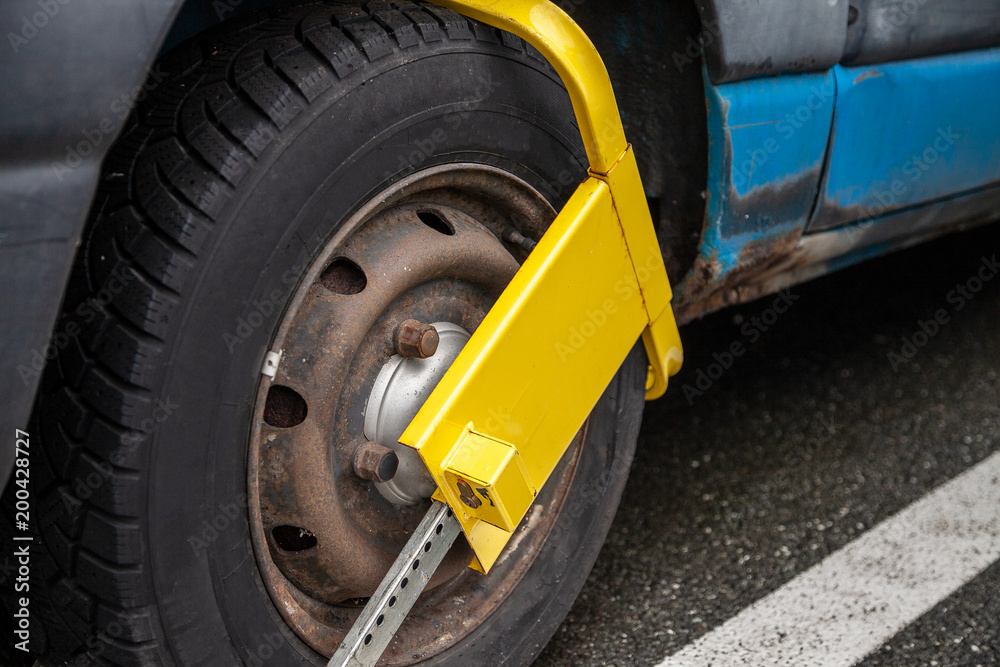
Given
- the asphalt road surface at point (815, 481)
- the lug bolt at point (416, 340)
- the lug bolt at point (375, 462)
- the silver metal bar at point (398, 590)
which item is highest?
the lug bolt at point (416, 340)

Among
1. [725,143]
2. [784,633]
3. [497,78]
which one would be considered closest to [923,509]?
[784,633]

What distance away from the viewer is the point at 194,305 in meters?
0.89

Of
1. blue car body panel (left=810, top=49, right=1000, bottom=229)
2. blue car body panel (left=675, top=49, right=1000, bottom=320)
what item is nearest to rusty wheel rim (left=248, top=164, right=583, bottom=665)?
blue car body panel (left=675, top=49, right=1000, bottom=320)

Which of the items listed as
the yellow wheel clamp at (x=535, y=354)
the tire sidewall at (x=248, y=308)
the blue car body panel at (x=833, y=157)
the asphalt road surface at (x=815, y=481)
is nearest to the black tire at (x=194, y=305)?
the tire sidewall at (x=248, y=308)

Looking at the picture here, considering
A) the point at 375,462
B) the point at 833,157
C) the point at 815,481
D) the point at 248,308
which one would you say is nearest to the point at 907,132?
the point at 833,157

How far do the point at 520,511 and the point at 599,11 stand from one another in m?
0.92

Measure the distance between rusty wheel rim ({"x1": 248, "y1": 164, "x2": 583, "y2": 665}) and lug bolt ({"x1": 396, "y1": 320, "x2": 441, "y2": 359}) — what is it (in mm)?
27

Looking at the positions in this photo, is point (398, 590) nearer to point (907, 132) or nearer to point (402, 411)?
point (402, 411)

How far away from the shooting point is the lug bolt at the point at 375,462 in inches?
43.9

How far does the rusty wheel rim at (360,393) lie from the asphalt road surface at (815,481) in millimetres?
443

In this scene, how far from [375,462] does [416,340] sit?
17 cm

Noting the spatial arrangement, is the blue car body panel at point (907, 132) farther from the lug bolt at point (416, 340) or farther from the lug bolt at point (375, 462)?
the lug bolt at point (375, 462)

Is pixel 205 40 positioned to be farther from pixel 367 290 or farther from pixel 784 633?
pixel 784 633

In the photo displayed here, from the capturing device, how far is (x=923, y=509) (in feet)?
6.35
